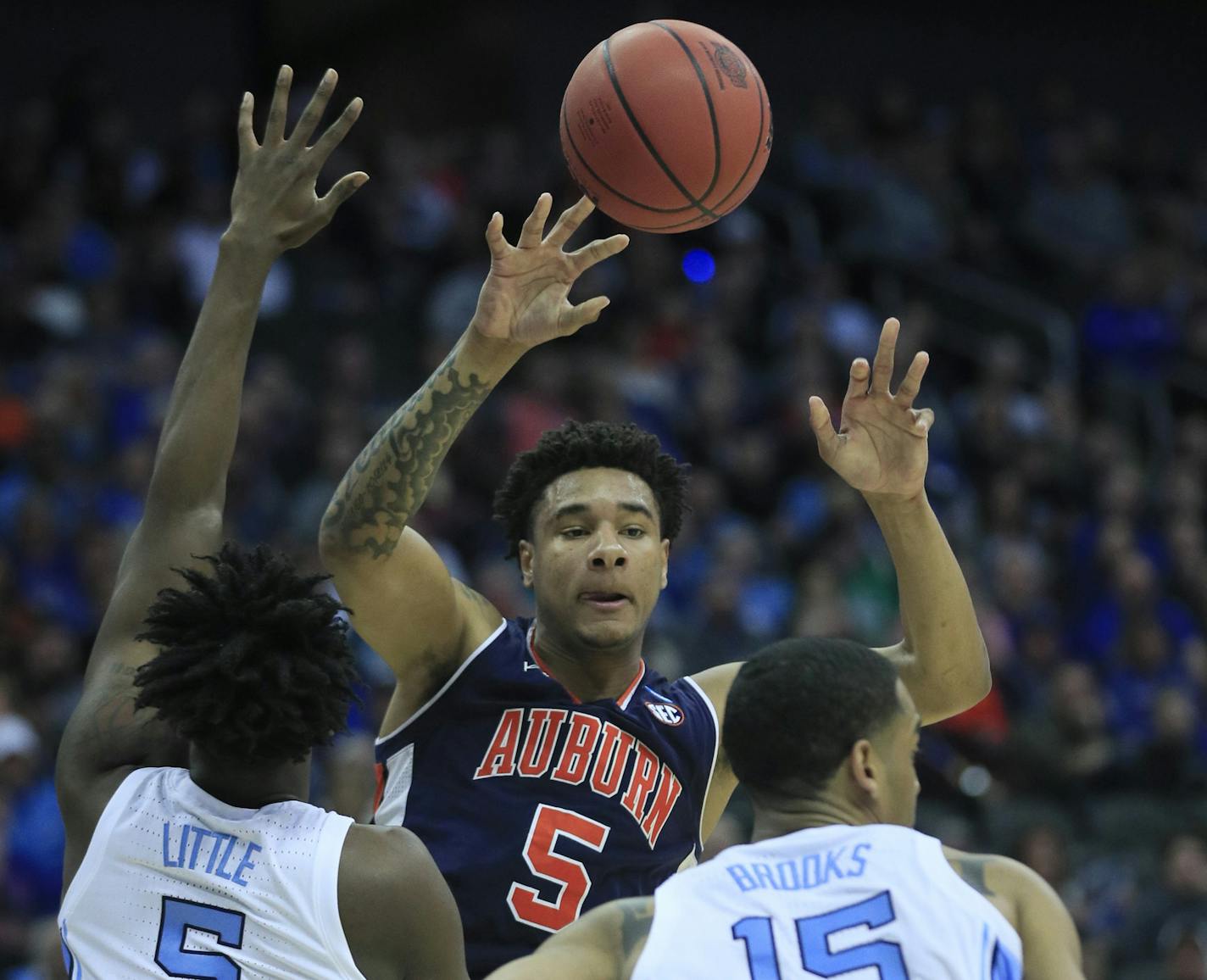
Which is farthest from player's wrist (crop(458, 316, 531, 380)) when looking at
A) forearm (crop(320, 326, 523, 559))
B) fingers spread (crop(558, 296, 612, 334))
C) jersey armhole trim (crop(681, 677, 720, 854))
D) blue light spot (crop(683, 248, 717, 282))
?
blue light spot (crop(683, 248, 717, 282))

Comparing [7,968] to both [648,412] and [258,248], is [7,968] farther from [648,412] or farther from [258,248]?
[648,412]

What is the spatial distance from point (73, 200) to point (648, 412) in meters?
4.14

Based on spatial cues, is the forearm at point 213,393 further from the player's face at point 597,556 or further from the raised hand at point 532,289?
the player's face at point 597,556

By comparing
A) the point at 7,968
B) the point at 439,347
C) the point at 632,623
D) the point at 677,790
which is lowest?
the point at 7,968

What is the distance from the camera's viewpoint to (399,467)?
180 inches

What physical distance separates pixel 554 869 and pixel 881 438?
143 centimetres

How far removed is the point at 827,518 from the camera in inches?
467

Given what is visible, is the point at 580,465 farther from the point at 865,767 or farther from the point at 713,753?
the point at 865,767

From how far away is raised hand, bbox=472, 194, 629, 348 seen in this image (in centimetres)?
459

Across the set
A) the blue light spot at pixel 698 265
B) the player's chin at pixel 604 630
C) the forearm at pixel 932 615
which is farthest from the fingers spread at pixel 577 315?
the blue light spot at pixel 698 265

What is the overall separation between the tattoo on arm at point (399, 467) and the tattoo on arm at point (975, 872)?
1824 mm

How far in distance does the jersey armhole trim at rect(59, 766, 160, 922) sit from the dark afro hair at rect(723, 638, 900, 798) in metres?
1.17

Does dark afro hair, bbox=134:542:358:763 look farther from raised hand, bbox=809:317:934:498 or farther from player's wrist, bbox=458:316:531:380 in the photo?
raised hand, bbox=809:317:934:498

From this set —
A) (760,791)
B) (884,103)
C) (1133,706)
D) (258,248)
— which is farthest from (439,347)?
(760,791)
